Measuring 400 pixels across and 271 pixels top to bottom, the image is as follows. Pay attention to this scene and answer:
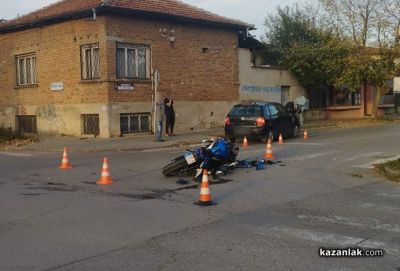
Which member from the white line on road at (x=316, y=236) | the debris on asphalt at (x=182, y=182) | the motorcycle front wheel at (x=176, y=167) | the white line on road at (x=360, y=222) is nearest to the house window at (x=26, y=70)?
Result: the motorcycle front wheel at (x=176, y=167)

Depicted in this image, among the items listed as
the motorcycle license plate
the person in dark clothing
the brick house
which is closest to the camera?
the motorcycle license plate

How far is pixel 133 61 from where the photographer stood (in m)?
23.2

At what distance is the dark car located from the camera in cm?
1947

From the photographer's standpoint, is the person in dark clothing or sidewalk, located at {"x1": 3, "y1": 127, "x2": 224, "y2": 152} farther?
the person in dark clothing

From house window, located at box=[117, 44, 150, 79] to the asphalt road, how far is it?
1001 centimetres

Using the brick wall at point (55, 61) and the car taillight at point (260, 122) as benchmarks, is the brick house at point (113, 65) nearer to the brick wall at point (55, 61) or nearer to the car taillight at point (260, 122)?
the brick wall at point (55, 61)

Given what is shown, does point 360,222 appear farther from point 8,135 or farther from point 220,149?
point 8,135

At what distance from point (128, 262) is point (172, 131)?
58.2 ft

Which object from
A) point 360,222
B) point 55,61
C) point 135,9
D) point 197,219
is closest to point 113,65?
point 135,9

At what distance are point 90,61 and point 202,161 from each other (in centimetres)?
1295

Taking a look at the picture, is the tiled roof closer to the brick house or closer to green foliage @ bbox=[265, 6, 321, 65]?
the brick house

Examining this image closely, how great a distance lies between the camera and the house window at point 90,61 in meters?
22.8

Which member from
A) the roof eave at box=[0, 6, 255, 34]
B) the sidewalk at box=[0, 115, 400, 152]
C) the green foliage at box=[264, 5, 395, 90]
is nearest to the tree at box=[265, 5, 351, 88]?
the green foliage at box=[264, 5, 395, 90]

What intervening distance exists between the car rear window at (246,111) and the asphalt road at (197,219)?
6346mm
